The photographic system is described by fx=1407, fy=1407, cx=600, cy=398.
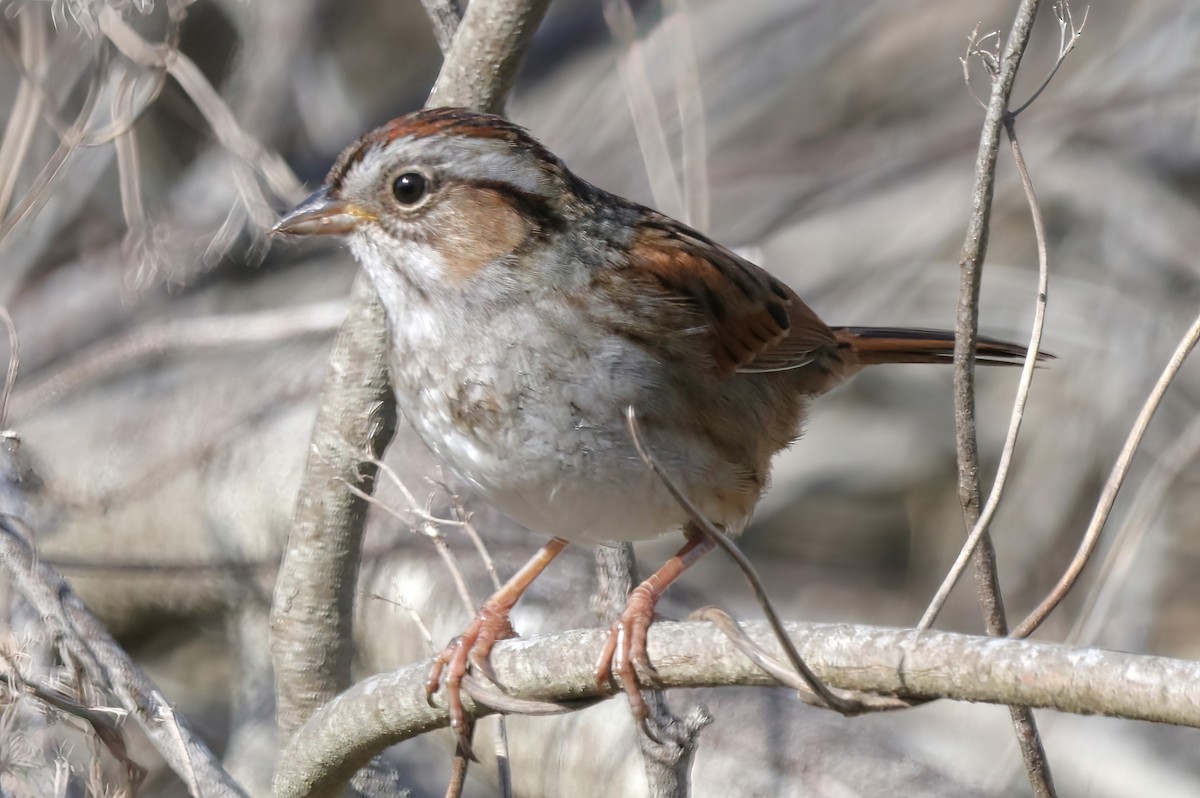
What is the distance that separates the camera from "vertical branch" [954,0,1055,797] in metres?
1.96

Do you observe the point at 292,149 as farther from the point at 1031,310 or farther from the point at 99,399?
the point at 1031,310

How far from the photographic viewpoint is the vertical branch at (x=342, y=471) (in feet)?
9.70

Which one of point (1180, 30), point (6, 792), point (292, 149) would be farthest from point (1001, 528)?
point (6, 792)

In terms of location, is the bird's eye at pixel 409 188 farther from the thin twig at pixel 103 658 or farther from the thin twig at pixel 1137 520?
the thin twig at pixel 1137 520

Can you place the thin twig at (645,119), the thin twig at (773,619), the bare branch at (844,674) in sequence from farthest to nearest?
the thin twig at (645,119) → the thin twig at (773,619) → the bare branch at (844,674)

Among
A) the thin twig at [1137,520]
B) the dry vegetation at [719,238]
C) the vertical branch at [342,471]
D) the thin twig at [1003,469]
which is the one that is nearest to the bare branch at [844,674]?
the thin twig at [1003,469]

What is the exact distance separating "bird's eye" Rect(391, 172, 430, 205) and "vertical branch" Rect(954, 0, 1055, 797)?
39.6 inches

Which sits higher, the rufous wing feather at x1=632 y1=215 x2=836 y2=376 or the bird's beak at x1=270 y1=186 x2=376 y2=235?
the bird's beak at x1=270 y1=186 x2=376 y2=235

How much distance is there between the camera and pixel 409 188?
2.55 metres

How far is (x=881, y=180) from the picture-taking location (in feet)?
17.3

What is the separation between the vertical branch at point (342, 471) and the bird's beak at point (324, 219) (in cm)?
42

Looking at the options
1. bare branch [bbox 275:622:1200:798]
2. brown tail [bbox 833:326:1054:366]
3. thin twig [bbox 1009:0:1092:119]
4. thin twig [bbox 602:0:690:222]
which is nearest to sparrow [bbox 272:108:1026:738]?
bare branch [bbox 275:622:1200:798]

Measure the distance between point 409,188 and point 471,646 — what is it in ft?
2.74

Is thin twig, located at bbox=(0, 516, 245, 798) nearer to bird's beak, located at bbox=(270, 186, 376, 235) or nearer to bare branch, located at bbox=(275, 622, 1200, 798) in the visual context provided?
bare branch, located at bbox=(275, 622, 1200, 798)
